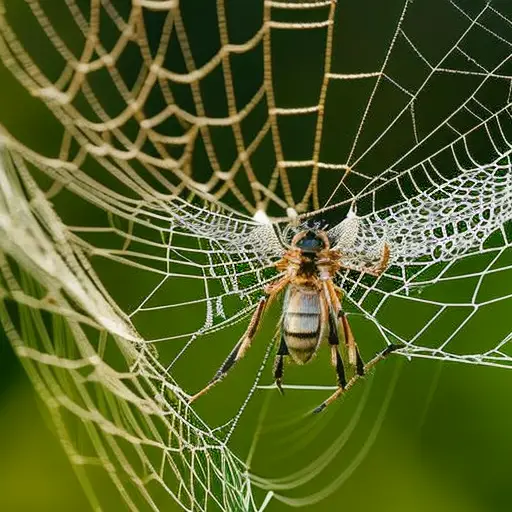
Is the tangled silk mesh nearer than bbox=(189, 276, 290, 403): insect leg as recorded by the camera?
No

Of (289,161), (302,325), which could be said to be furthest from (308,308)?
(289,161)

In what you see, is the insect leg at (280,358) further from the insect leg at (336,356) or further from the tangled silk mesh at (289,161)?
the tangled silk mesh at (289,161)

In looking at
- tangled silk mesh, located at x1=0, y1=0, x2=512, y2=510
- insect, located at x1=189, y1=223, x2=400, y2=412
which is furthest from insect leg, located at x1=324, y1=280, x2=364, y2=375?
tangled silk mesh, located at x1=0, y1=0, x2=512, y2=510

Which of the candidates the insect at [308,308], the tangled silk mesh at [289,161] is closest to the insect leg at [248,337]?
the insect at [308,308]

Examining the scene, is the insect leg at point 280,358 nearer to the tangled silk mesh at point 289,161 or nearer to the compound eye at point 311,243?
the compound eye at point 311,243

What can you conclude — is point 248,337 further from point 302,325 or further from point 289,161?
point 289,161

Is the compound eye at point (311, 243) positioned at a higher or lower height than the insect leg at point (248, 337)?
higher

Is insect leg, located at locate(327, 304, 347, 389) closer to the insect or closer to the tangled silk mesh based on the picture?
the insect

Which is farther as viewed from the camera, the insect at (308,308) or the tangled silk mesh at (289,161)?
the tangled silk mesh at (289,161)
